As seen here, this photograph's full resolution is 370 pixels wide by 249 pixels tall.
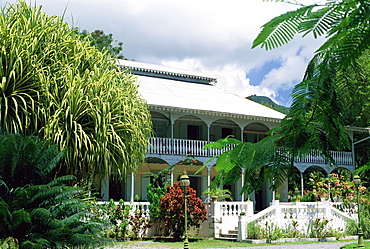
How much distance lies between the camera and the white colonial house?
72.3ft

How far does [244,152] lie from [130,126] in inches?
403

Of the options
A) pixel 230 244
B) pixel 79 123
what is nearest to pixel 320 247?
pixel 230 244

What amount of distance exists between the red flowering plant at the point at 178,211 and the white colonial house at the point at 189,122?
3.83 metres

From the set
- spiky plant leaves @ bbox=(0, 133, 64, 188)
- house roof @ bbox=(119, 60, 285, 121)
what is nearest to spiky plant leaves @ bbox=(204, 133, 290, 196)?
spiky plant leaves @ bbox=(0, 133, 64, 188)

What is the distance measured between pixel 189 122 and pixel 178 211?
377 inches

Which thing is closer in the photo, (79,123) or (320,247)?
(79,123)

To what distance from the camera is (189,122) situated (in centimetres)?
2500

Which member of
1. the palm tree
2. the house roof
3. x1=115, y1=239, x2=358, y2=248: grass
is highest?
the house roof

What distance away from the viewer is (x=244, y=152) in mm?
A: 2387

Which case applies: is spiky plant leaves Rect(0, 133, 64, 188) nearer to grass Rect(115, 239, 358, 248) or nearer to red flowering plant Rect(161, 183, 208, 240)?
grass Rect(115, 239, 358, 248)

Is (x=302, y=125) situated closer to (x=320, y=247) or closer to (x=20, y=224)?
(x=20, y=224)

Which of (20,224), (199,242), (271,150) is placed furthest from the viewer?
(199,242)

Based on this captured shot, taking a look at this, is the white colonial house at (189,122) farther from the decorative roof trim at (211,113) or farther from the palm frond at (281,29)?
the palm frond at (281,29)

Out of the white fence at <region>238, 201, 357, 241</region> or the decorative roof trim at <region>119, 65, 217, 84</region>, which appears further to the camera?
the decorative roof trim at <region>119, 65, 217, 84</region>
